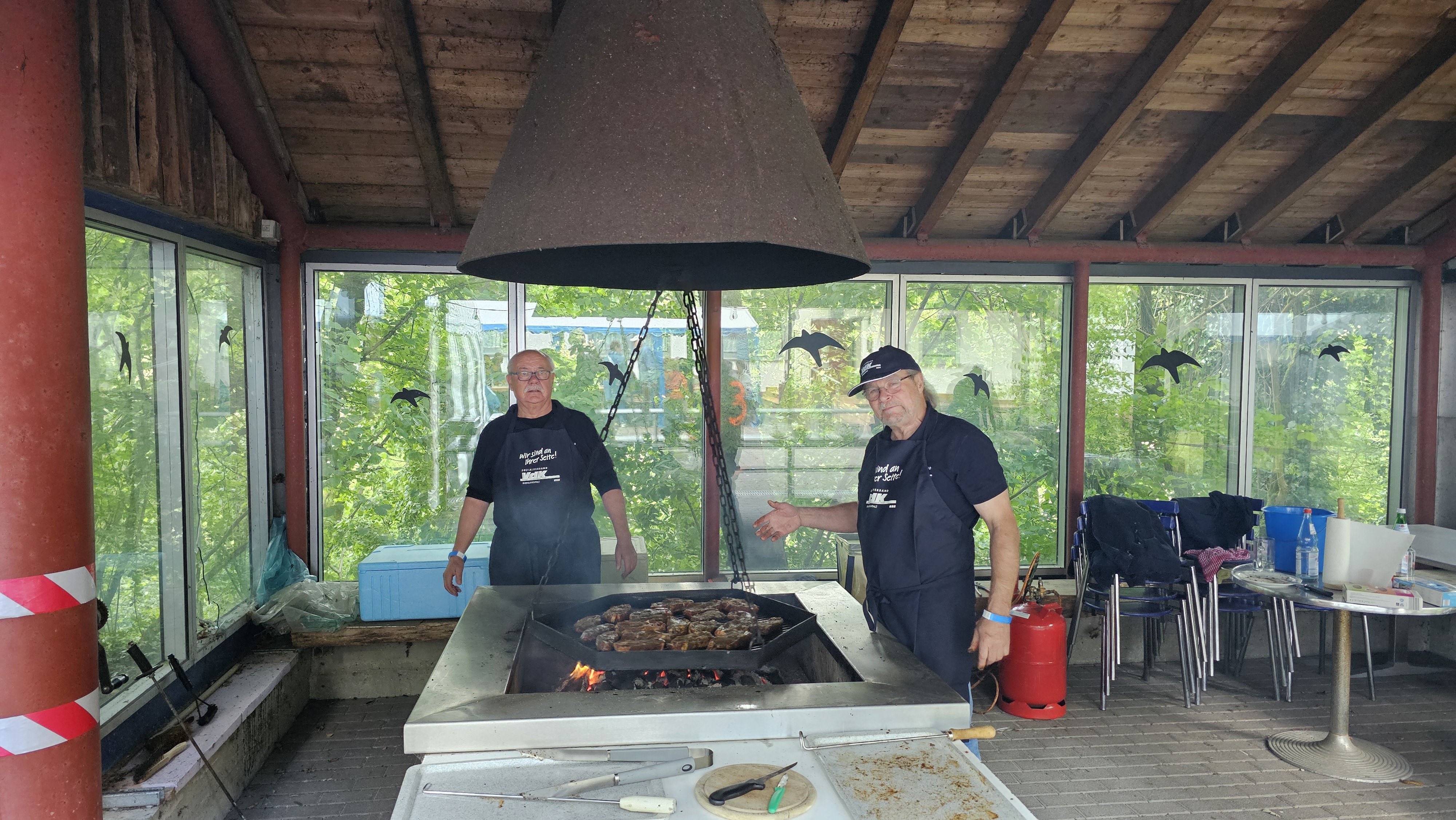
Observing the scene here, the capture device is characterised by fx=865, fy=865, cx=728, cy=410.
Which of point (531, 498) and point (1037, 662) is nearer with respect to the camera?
point (531, 498)

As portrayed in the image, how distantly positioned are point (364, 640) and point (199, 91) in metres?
3.02

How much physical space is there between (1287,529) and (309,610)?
6.01 metres

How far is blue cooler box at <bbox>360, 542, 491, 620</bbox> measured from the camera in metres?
5.02

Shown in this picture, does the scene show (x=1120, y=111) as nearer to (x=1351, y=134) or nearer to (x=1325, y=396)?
(x=1351, y=134)

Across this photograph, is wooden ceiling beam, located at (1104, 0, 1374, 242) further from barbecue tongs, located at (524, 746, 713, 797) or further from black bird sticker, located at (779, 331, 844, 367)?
barbecue tongs, located at (524, 746, 713, 797)

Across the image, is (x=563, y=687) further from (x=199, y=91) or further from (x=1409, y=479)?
(x=1409, y=479)

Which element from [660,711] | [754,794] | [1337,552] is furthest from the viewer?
[1337,552]

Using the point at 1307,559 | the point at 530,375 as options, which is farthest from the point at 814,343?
the point at 1307,559

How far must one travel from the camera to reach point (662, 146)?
2.05m

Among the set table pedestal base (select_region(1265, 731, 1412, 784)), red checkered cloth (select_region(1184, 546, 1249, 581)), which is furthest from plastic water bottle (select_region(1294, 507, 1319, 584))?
table pedestal base (select_region(1265, 731, 1412, 784))

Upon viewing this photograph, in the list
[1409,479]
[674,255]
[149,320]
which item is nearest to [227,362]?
[149,320]

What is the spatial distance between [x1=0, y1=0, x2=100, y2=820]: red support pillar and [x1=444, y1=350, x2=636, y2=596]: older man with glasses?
5.23 ft

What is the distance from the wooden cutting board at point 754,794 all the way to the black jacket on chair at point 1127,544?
3823 mm

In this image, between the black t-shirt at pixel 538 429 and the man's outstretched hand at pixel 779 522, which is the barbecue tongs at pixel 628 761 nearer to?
the man's outstretched hand at pixel 779 522
